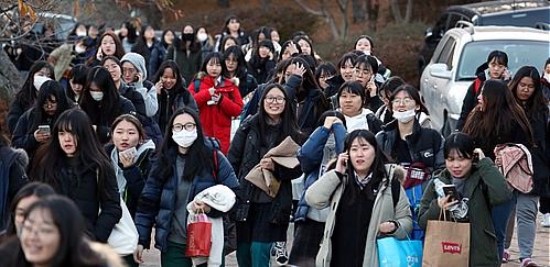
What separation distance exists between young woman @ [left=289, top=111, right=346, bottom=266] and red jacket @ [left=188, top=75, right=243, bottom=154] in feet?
13.3

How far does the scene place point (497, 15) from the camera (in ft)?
67.7

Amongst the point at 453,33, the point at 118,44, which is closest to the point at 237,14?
the point at 453,33

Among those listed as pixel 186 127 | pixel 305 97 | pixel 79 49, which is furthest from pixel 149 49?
pixel 186 127

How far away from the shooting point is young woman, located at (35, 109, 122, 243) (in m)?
8.23

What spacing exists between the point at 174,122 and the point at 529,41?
8.43m

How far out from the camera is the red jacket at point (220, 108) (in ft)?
45.5

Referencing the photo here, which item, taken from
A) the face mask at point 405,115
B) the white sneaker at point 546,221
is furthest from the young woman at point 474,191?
the white sneaker at point 546,221

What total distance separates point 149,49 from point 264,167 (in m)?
12.5

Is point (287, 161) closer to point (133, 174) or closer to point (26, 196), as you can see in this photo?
point (133, 174)

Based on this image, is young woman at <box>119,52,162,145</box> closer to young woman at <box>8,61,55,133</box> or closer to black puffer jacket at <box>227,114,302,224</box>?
young woman at <box>8,61,55,133</box>

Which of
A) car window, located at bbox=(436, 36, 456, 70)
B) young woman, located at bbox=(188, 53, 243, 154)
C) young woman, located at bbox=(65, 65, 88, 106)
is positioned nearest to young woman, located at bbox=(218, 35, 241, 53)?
car window, located at bbox=(436, 36, 456, 70)

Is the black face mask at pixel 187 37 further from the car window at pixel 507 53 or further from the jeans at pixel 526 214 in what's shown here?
the jeans at pixel 526 214

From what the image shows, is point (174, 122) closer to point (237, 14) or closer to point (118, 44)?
point (118, 44)

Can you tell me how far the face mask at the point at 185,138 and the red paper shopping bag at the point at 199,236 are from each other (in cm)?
50
